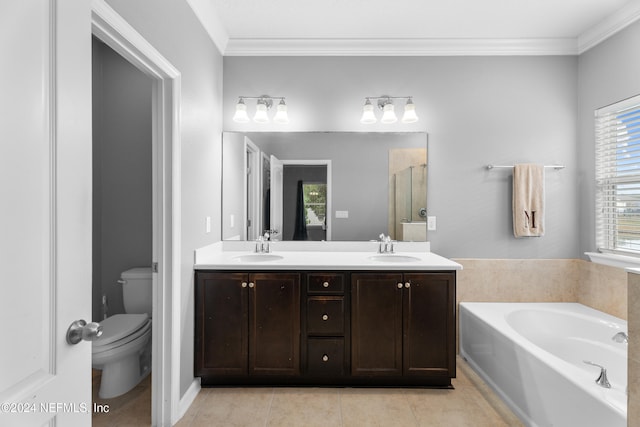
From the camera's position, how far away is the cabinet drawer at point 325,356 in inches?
89.8

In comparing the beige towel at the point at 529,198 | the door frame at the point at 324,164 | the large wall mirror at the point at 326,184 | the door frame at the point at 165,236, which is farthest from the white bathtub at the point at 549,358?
the door frame at the point at 165,236

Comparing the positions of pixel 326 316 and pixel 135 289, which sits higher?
pixel 135 289

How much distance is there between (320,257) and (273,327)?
2.00 ft

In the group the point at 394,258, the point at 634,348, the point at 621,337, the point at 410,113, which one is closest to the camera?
the point at 634,348

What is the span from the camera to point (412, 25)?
262 cm

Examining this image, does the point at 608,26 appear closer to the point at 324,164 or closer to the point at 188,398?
the point at 324,164

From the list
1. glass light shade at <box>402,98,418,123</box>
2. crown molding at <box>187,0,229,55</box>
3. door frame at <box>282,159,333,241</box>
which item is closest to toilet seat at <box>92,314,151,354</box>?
door frame at <box>282,159,333,241</box>

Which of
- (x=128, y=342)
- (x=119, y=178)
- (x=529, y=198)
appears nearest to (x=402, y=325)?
(x=529, y=198)

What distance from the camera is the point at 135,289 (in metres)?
2.48

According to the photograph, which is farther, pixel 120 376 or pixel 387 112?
pixel 387 112

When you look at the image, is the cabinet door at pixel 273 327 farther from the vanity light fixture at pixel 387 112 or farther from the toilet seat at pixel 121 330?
the vanity light fixture at pixel 387 112
